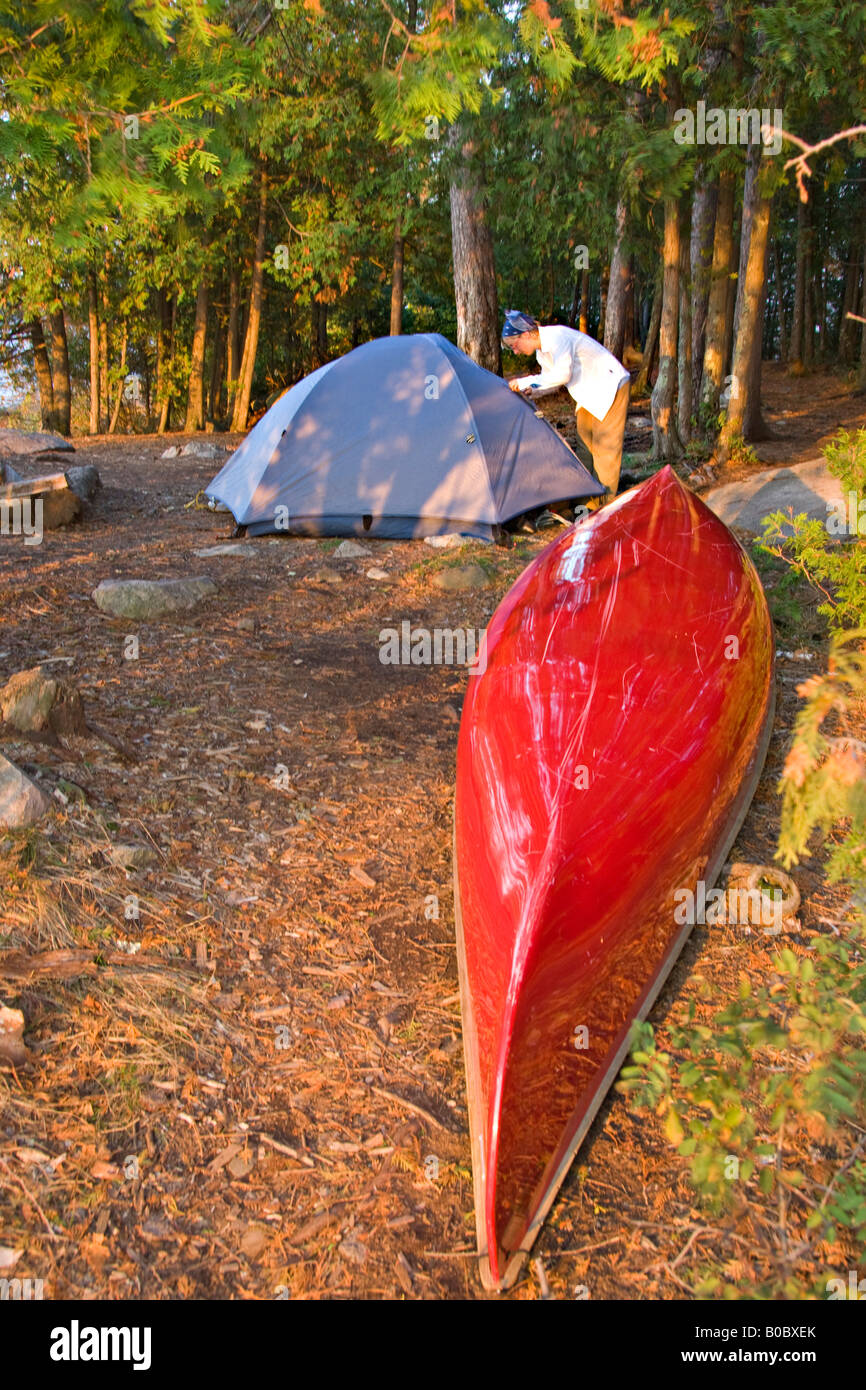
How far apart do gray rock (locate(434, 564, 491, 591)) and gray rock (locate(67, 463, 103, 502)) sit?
386cm

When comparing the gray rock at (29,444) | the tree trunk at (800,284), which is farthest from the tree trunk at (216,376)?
the tree trunk at (800,284)

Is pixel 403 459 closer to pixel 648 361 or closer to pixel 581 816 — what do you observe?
pixel 581 816

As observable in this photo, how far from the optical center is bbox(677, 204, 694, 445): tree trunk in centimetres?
996

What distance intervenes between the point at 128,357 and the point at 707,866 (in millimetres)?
25233

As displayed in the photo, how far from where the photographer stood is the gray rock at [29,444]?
11656 mm

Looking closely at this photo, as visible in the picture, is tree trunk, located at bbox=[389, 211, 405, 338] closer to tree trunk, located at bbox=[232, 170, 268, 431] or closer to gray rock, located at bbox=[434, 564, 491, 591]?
tree trunk, located at bbox=[232, 170, 268, 431]

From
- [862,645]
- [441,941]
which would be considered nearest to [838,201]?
[862,645]

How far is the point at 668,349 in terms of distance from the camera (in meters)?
9.91

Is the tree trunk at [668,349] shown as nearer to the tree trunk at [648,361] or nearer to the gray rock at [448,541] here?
the gray rock at [448,541]

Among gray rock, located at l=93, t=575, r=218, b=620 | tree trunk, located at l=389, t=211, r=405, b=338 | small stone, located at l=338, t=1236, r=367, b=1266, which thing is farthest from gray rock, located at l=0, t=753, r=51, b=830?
tree trunk, located at l=389, t=211, r=405, b=338

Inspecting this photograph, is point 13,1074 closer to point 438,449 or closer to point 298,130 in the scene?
point 438,449

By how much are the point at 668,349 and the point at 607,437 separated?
1.47m

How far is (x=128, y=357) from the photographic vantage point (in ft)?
82.8

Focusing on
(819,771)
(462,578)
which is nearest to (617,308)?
(462,578)
